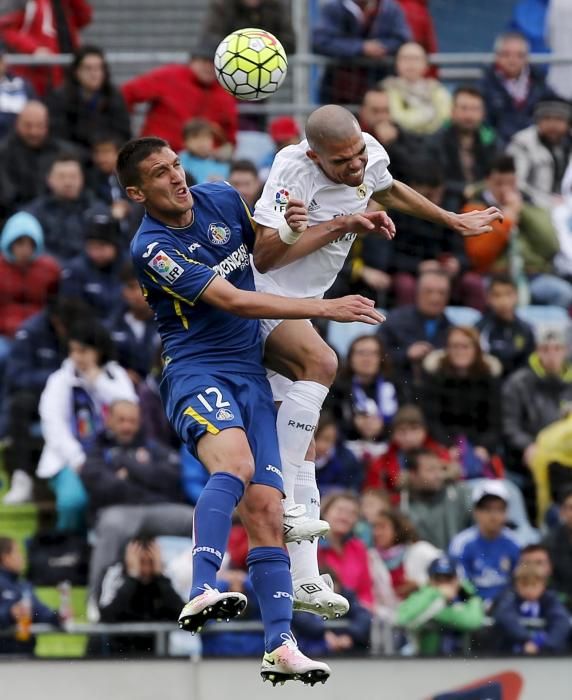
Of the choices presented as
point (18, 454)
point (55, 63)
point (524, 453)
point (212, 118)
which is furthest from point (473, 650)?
point (55, 63)

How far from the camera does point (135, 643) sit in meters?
10.8

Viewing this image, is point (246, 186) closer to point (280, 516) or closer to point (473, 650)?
point (473, 650)

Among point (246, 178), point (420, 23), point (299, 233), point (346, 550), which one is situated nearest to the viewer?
point (299, 233)

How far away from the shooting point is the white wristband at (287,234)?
24.6 feet

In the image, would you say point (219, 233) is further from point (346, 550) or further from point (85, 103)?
point (85, 103)

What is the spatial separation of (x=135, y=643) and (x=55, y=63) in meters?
5.11

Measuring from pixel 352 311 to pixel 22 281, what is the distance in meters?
5.46

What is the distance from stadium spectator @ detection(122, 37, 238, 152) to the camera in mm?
13406

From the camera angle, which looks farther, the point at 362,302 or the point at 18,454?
the point at 18,454

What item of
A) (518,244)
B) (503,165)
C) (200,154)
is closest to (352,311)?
(200,154)

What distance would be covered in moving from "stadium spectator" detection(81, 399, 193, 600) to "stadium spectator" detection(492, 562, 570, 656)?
212 centimetres

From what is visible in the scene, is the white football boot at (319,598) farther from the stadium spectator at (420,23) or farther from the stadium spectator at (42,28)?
the stadium spectator at (420,23)

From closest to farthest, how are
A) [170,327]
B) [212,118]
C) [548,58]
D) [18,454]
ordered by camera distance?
[170,327] → [18,454] → [212,118] → [548,58]

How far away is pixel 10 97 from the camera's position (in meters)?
13.3
